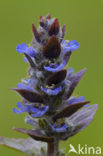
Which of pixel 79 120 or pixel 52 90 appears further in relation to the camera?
pixel 79 120

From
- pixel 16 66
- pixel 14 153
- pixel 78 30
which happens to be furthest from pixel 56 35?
pixel 78 30

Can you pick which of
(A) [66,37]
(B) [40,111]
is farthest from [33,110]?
(A) [66,37]

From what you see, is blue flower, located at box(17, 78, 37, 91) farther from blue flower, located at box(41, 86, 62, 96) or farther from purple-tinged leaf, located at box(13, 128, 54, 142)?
purple-tinged leaf, located at box(13, 128, 54, 142)

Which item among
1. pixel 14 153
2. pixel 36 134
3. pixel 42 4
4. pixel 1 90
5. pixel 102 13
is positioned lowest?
pixel 36 134

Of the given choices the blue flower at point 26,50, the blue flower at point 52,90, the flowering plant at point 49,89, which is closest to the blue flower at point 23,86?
the flowering plant at point 49,89

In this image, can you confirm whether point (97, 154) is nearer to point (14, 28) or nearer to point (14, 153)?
point (14, 153)

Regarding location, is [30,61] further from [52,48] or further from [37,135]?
[37,135]
